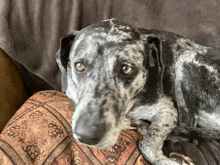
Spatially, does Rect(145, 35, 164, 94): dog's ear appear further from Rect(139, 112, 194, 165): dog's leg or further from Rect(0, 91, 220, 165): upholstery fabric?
Rect(0, 91, 220, 165): upholstery fabric

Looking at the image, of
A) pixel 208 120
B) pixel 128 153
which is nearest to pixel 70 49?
pixel 128 153

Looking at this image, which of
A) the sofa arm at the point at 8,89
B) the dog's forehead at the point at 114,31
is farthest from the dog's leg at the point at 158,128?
the sofa arm at the point at 8,89

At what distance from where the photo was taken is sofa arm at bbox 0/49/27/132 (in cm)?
165

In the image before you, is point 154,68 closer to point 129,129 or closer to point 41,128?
point 129,129

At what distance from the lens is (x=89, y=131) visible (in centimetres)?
100

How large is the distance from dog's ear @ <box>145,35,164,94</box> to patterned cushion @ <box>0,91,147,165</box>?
0.56 meters

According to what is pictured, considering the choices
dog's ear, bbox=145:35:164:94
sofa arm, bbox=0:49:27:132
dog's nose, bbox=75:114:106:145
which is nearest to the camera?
dog's nose, bbox=75:114:106:145

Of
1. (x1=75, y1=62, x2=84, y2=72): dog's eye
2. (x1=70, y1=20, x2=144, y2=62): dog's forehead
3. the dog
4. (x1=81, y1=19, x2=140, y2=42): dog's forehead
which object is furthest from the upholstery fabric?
(x1=81, y1=19, x2=140, y2=42): dog's forehead

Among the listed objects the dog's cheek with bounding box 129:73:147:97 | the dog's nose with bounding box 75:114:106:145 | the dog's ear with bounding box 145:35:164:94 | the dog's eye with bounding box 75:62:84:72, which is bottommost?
the dog's nose with bounding box 75:114:106:145

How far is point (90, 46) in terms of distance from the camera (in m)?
1.28

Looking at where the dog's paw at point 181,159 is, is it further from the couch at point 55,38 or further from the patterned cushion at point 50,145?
the patterned cushion at point 50,145

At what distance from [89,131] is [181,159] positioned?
0.78m

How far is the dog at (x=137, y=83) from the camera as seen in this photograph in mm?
1136

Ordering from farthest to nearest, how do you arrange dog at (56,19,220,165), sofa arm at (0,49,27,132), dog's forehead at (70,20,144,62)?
1. sofa arm at (0,49,27,132)
2. dog's forehead at (70,20,144,62)
3. dog at (56,19,220,165)
